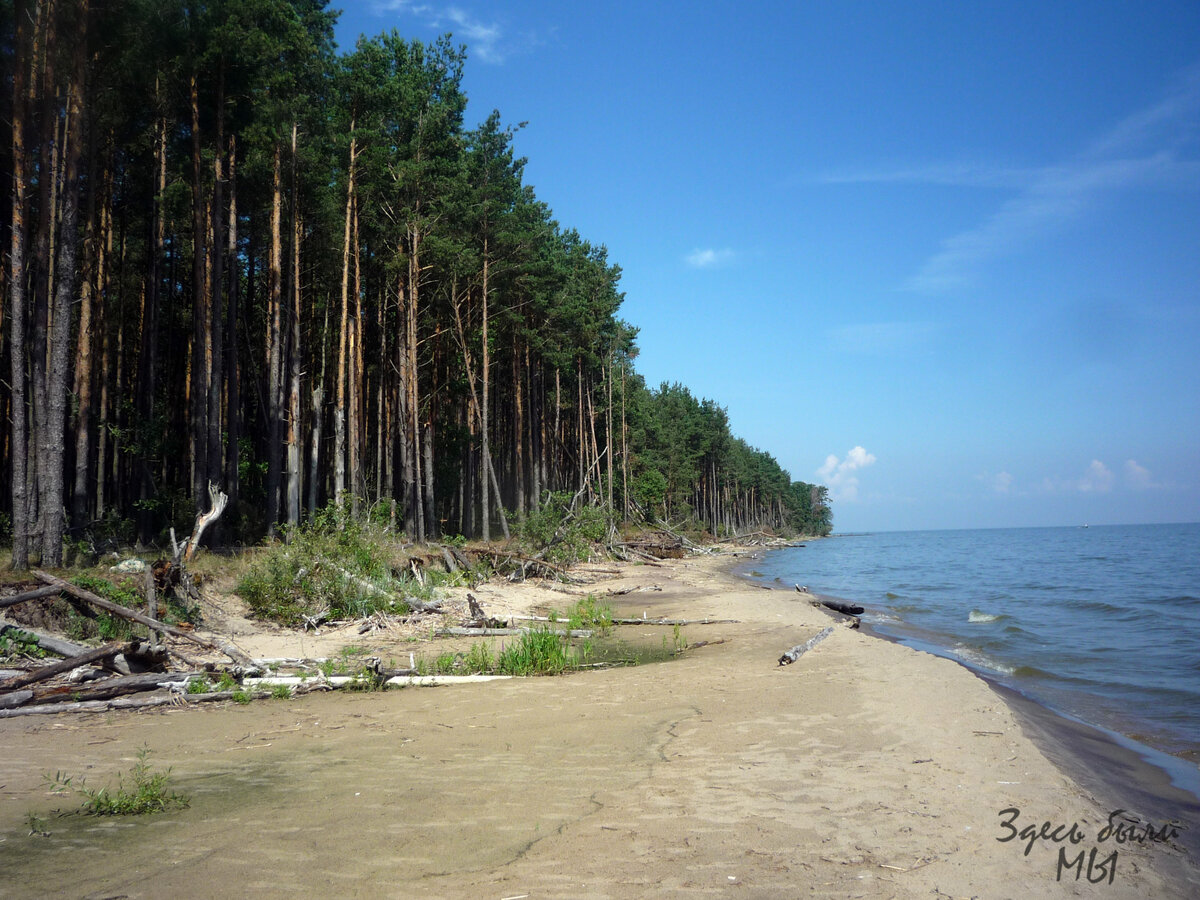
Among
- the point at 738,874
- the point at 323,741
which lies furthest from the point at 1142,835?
the point at 323,741

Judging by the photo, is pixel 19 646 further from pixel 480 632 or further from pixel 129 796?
pixel 480 632

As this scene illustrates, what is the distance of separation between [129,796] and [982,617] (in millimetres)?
22519

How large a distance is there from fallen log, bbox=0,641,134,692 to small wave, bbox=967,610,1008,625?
21116 millimetres

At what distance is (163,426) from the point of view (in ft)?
66.4

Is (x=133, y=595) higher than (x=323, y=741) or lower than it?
higher

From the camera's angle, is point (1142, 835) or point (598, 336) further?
point (598, 336)

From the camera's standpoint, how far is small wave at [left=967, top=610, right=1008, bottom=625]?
20.9 m

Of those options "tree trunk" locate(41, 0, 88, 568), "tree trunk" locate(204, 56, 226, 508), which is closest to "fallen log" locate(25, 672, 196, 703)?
"tree trunk" locate(41, 0, 88, 568)

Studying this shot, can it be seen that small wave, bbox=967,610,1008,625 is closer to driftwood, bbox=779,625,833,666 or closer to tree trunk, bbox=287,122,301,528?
driftwood, bbox=779,625,833,666

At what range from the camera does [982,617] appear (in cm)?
2142

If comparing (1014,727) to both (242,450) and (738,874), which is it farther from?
Result: (242,450)

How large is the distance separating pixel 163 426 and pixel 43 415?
26.3 feet

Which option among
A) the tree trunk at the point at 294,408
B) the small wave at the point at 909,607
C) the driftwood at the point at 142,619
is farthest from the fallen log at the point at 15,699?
the small wave at the point at 909,607

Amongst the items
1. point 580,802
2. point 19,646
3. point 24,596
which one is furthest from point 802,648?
point 24,596
